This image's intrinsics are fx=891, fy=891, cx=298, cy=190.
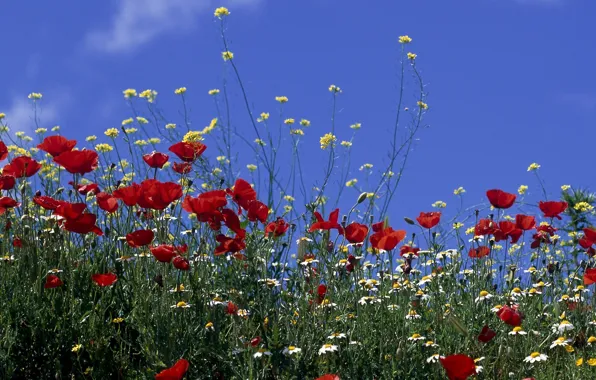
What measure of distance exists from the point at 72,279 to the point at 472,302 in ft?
6.26

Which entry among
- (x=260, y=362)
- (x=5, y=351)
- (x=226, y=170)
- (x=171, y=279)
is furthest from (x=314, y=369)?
(x=226, y=170)

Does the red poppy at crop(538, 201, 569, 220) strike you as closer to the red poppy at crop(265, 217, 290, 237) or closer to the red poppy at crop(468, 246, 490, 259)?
the red poppy at crop(468, 246, 490, 259)

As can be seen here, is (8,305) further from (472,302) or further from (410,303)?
(472,302)

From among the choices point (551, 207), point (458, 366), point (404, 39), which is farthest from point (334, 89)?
point (458, 366)

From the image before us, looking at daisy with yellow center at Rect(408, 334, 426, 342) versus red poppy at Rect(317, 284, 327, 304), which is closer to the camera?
daisy with yellow center at Rect(408, 334, 426, 342)

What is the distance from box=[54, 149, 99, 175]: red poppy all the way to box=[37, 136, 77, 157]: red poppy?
0.29 meters

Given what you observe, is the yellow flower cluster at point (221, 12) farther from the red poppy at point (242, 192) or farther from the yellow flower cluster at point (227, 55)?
the red poppy at point (242, 192)

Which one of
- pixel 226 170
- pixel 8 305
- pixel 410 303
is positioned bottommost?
pixel 8 305

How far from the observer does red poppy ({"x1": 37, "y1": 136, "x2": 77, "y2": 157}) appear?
177 inches

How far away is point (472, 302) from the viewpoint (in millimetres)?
4328

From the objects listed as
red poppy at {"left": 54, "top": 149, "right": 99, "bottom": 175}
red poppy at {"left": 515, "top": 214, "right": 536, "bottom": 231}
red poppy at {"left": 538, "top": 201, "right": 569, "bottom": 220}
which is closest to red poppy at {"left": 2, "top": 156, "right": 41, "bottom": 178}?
red poppy at {"left": 54, "top": 149, "right": 99, "bottom": 175}

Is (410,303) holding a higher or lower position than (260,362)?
higher

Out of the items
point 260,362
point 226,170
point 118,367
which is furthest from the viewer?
point 226,170

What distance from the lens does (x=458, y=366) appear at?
2998 millimetres
